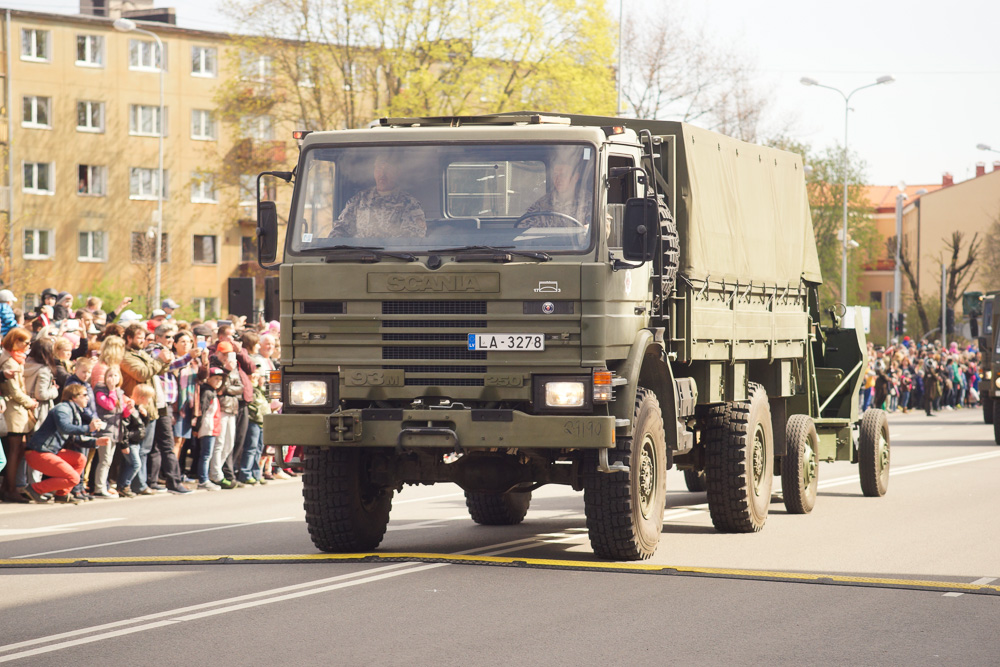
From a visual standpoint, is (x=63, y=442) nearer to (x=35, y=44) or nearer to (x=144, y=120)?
(x=35, y=44)

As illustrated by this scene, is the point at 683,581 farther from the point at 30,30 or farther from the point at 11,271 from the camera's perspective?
the point at 30,30

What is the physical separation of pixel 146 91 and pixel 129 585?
186ft

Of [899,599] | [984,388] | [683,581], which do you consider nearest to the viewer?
[899,599]

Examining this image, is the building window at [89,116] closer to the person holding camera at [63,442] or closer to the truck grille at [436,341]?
the person holding camera at [63,442]

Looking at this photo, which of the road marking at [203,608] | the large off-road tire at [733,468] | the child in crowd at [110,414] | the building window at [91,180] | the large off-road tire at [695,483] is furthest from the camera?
the building window at [91,180]

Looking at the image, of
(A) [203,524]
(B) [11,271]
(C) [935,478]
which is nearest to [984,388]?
(C) [935,478]

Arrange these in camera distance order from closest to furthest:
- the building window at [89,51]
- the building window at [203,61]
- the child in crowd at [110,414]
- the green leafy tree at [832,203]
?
→ the child in crowd at [110,414] < the building window at [89,51] < the building window at [203,61] < the green leafy tree at [832,203]

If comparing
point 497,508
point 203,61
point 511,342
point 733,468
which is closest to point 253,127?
point 203,61

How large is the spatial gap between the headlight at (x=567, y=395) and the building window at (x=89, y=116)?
55.5m

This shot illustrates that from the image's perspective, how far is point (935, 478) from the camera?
20156 millimetres

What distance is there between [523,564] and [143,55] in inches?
2243

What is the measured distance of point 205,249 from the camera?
6688cm

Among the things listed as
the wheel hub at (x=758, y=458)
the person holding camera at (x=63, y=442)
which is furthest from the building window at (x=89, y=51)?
the wheel hub at (x=758, y=458)

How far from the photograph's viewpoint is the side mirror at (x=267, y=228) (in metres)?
10.8
